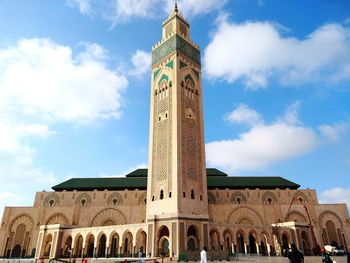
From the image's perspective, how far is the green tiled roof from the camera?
37.9 m

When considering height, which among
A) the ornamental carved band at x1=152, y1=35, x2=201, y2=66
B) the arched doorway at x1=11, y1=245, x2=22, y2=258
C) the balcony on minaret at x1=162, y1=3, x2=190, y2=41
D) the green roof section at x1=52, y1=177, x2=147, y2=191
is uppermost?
the balcony on minaret at x1=162, y1=3, x2=190, y2=41

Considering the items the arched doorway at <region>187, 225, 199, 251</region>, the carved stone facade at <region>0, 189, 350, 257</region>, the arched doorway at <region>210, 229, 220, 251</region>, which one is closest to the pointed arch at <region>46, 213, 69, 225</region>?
the carved stone facade at <region>0, 189, 350, 257</region>

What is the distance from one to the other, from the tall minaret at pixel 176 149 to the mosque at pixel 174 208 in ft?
0.31

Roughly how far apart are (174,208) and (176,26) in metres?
20.6

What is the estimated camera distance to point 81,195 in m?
37.7

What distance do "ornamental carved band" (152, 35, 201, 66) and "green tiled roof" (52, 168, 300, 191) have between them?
16710 mm

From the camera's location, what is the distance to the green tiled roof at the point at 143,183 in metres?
37.9

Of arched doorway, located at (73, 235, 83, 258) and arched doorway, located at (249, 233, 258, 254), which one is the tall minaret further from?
arched doorway, located at (249, 233, 258, 254)

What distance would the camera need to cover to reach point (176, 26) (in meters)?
31.9

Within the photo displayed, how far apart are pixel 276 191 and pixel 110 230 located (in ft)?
74.8

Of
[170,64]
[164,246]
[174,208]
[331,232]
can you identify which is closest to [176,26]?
[170,64]

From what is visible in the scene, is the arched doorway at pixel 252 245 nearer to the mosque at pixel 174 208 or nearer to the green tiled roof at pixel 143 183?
the mosque at pixel 174 208

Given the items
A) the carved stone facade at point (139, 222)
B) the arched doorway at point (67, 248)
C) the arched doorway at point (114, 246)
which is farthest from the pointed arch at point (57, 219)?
the arched doorway at point (114, 246)

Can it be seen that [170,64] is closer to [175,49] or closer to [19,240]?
[175,49]
